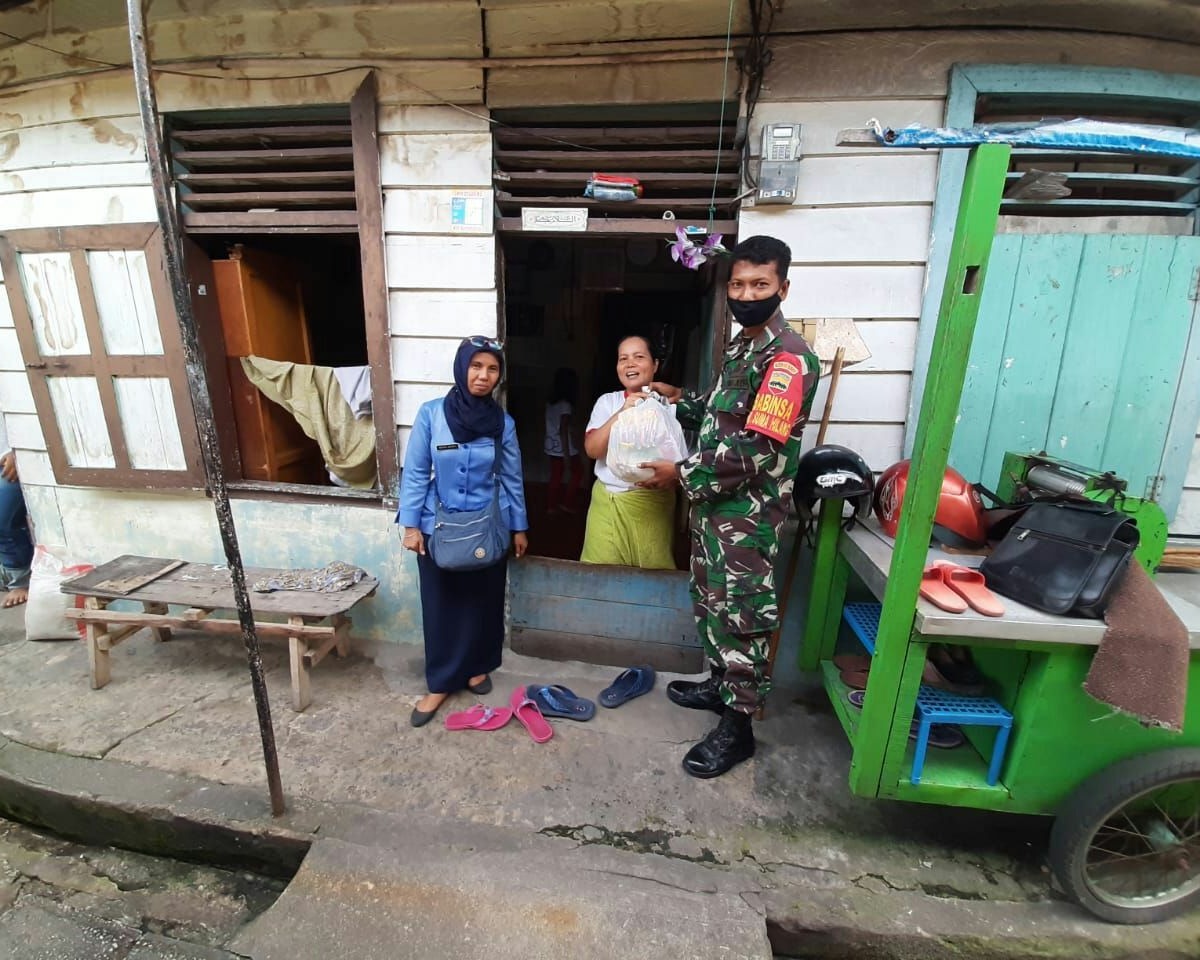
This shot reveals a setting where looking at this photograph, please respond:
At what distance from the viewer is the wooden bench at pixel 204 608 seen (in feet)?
9.25

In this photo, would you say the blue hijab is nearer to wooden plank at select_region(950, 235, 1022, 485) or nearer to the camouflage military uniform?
the camouflage military uniform

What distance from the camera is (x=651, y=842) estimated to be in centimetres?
214

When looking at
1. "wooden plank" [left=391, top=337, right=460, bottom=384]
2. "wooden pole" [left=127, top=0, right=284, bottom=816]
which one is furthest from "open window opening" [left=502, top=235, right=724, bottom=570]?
"wooden pole" [left=127, top=0, right=284, bottom=816]

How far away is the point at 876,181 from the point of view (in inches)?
100

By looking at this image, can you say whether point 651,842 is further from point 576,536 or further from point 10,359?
point 10,359

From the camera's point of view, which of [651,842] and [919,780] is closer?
[919,780]

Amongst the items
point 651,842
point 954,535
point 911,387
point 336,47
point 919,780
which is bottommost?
point 651,842

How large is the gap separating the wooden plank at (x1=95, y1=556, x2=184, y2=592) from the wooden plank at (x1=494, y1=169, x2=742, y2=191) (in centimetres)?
308

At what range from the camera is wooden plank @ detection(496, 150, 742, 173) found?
2.69 meters

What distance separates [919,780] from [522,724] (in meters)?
1.77

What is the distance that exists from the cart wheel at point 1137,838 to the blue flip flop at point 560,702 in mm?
1911

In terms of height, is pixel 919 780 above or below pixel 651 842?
above

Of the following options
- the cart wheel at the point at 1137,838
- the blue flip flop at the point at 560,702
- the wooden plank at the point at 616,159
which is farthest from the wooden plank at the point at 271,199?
the cart wheel at the point at 1137,838

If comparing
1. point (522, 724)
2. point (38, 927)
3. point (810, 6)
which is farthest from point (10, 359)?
point (810, 6)
